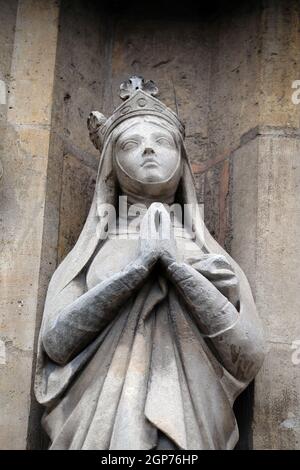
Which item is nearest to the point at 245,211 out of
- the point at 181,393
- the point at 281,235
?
the point at 281,235

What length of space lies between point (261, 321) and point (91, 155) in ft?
3.67

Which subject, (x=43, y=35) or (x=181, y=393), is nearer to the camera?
(x=181, y=393)

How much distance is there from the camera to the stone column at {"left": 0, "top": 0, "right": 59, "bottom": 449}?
518 cm

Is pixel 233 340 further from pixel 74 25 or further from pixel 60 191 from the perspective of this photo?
pixel 74 25

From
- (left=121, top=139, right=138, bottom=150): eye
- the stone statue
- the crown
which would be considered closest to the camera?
the stone statue

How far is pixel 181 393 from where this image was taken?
472 centimetres

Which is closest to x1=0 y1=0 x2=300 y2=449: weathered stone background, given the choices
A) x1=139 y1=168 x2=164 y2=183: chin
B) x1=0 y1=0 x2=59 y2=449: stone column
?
Result: x1=0 y1=0 x2=59 y2=449: stone column

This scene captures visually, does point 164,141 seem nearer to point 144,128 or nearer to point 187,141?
point 144,128

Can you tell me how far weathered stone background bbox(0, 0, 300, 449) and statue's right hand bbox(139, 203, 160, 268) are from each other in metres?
0.58

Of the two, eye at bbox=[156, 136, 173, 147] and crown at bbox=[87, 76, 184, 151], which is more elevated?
crown at bbox=[87, 76, 184, 151]

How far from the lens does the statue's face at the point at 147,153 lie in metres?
5.21

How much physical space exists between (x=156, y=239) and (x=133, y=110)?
71cm

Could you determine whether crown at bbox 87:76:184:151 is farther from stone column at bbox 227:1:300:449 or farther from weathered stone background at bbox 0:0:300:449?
stone column at bbox 227:1:300:449

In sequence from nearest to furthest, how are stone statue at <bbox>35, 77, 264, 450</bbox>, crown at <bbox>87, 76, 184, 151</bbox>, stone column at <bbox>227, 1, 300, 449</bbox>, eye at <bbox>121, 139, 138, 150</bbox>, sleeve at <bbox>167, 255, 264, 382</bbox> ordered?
stone statue at <bbox>35, 77, 264, 450</bbox>, sleeve at <bbox>167, 255, 264, 382</bbox>, stone column at <bbox>227, 1, 300, 449</bbox>, eye at <bbox>121, 139, 138, 150</bbox>, crown at <bbox>87, 76, 184, 151</bbox>
